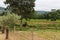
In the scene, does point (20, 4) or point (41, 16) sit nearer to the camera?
point (20, 4)

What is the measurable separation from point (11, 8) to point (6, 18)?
26824 millimetres

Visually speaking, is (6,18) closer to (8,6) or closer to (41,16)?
(8,6)

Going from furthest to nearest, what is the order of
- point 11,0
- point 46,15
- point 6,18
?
point 46,15, point 11,0, point 6,18

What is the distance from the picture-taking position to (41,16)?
76.4m

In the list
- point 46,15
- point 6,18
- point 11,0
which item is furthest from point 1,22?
point 46,15

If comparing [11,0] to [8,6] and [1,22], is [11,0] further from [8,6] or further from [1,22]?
[1,22]

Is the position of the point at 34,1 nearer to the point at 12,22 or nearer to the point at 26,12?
the point at 26,12

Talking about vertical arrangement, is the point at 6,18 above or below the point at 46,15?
above

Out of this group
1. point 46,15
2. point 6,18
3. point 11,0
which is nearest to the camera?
point 6,18

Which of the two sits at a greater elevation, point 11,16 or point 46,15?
point 11,16

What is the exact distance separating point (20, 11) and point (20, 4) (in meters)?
1.64

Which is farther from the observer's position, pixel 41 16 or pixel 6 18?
pixel 41 16

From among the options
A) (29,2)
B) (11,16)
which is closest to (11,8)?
(29,2)

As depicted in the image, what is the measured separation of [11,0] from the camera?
47938 mm
